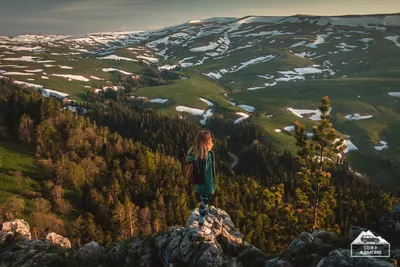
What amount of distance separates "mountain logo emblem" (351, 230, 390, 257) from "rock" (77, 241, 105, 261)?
59.3ft

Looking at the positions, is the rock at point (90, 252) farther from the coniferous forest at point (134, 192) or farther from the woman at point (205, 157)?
the coniferous forest at point (134, 192)

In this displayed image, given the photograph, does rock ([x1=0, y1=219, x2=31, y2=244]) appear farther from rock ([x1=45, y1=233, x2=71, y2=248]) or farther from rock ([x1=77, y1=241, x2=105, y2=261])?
rock ([x1=77, y1=241, x2=105, y2=261])

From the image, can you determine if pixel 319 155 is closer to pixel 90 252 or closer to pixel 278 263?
pixel 278 263

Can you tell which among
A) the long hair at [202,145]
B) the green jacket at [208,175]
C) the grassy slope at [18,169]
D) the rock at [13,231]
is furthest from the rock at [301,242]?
the grassy slope at [18,169]

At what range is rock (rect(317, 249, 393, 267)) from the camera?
14.0m

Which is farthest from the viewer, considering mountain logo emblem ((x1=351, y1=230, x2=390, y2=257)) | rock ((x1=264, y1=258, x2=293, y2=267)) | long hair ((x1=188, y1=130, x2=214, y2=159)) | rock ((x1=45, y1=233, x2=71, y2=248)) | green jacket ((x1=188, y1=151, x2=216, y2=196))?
rock ((x1=45, y1=233, x2=71, y2=248))

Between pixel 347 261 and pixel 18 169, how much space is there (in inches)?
2777

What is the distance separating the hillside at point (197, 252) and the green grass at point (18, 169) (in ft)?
130

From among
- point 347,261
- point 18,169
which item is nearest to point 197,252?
point 347,261

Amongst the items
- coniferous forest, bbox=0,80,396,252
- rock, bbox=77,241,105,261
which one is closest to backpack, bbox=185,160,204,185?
rock, bbox=77,241,105,261

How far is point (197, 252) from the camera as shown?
714 inches

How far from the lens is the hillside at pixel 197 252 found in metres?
17.5

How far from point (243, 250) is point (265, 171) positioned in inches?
4716

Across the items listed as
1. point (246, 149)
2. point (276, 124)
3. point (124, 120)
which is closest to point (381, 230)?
point (246, 149)
